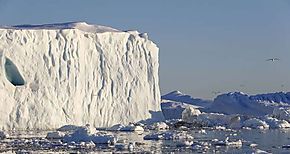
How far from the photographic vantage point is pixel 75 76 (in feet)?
106

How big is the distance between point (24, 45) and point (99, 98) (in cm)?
479

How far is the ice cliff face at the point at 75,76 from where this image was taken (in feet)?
97.6

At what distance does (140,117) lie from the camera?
35.2m

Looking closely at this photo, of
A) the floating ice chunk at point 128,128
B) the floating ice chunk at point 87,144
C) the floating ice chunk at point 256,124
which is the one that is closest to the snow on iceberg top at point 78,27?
the floating ice chunk at point 128,128

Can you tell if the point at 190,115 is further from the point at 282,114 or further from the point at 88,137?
the point at 88,137

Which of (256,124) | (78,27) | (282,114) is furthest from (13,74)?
(282,114)

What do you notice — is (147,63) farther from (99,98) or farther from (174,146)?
(174,146)

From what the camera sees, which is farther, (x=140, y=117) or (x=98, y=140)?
(x=140, y=117)

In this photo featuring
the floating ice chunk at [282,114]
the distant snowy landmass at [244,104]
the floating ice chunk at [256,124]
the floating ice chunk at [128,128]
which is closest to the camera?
the floating ice chunk at [128,128]

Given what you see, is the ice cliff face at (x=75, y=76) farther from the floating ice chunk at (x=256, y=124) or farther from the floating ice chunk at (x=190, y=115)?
the floating ice chunk at (x=256, y=124)

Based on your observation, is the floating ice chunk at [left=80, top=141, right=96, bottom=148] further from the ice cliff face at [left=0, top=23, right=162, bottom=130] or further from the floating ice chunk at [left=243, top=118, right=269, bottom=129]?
the floating ice chunk at [left=243, top=118, right=269, bottom=129]

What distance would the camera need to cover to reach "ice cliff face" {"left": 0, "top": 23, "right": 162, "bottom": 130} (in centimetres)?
2975

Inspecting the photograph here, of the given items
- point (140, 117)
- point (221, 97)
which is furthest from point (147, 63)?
point (221, 97)

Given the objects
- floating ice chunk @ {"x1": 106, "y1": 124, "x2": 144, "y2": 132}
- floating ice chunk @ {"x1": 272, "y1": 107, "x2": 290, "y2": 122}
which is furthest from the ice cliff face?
floating ice chunk @ {"x1": 272, "y1": 107, "x2": 290, "y2": 122}
